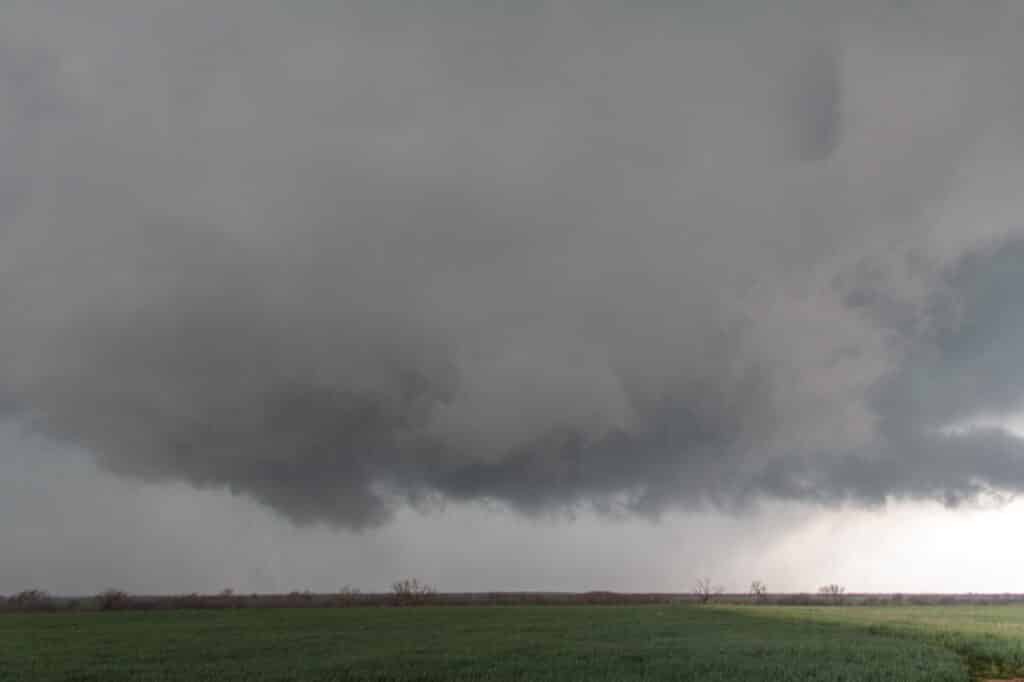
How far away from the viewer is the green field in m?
39.7

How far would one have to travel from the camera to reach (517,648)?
4809 cm

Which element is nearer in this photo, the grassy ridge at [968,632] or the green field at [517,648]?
the green field at [517,648]

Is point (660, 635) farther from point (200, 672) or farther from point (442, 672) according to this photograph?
point (200, 672)

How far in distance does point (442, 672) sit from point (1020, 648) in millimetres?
30584

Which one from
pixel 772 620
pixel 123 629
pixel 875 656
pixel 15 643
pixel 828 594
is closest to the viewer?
pixel 875 656

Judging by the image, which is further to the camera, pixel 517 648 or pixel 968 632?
pixel 968 632

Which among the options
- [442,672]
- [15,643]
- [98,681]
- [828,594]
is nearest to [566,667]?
[442,672]

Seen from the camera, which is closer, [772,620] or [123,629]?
[123,629]

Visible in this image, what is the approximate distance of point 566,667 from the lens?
40.6 metres

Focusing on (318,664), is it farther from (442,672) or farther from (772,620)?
(772,620)

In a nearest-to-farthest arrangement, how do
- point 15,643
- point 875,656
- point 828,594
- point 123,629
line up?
point 875,656 → point 15,643 → point 123,629 → point 828,594

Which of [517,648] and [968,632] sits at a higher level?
[968,632]

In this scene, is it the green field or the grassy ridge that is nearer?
the green field

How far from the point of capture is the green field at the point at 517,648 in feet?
130
